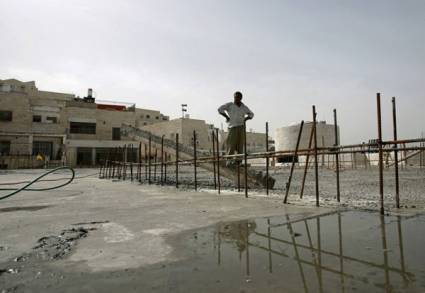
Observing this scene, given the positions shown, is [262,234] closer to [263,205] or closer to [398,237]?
[398,237]

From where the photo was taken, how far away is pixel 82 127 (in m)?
43.1

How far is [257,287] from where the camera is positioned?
6.72 ft

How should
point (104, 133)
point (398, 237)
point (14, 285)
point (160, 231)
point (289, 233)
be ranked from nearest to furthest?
point (14, 285)
point (398, 237)
point (289, 233)
point (160, 231)
point (104, 133)

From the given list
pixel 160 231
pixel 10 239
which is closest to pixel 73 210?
pixel 10 239

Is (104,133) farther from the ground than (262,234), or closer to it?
farther from the ground

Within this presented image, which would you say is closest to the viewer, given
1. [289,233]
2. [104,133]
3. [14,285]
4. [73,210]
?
[14,285]

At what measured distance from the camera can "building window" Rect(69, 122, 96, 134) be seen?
42375 mm

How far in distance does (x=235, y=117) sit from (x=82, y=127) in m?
39.2

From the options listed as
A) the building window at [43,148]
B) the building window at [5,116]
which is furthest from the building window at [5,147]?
the building window at [5,116]

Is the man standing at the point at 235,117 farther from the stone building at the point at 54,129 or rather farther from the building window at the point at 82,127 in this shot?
the building window at the point at 82,127

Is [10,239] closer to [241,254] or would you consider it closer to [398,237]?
[241,254]

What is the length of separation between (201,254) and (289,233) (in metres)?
1.16

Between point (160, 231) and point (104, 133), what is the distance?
43.1 meters

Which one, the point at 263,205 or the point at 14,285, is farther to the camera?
the point at 263,205
